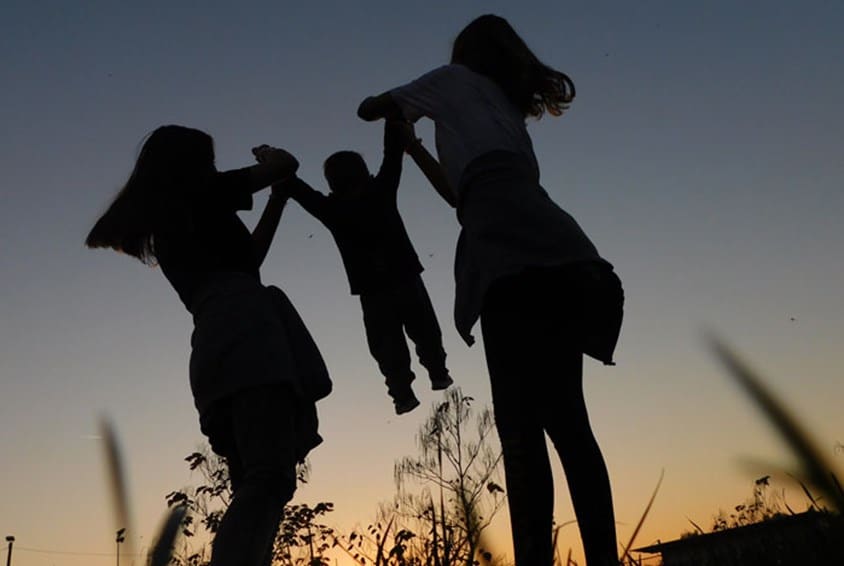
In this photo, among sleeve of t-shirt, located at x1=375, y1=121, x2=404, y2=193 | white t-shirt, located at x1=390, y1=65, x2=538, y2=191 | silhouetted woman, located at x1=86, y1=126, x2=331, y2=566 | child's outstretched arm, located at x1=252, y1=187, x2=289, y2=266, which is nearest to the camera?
silhouetted woman, located at x1=86, y1=126, x2=331, y2=566

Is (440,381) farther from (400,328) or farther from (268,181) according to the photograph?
(268,181)

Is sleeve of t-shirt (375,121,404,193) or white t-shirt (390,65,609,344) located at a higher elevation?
sleeve of t-shirt (375,121,404,193)

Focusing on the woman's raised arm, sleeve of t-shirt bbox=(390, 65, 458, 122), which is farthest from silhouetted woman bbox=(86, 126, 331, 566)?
sleeve of t-shirt bbox=(390, 65, 458, 122)

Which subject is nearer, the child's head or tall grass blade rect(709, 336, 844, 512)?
tall grass blade rect(709, 336, 844, 512)

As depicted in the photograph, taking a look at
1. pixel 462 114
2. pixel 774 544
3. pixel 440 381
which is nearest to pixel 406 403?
pixel 440 381

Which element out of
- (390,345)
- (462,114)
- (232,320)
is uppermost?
(390,345)

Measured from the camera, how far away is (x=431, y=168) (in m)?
3.72

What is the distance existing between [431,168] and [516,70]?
2.44 ft

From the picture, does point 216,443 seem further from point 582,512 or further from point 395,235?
point 395,235

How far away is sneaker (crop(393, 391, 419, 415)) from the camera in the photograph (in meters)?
4.70

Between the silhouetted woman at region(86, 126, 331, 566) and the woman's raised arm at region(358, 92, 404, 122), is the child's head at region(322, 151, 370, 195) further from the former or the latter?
the woman's raised arm at region(358, 92, 404, 122)

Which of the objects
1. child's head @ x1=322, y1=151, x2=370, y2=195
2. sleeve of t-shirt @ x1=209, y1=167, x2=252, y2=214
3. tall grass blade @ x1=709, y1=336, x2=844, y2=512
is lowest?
tall grass blade @ x1=709, y1=336, x2=844, y2=512

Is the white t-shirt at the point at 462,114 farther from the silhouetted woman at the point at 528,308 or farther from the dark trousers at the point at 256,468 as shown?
the dark trousers at the point at 256,468

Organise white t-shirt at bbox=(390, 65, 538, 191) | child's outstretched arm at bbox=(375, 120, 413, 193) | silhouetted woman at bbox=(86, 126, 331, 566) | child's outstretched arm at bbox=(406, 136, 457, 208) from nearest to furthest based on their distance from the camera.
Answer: silhouetted woman at bbox=(86, 126, 331, 566)
white t-shirt at bbox=(390, 65, 538, 191)
child's outstretched arm at bbox=(406, 136, 457, 208)
child's outstretched arm at bbox=(375, 120, 413, 193)
